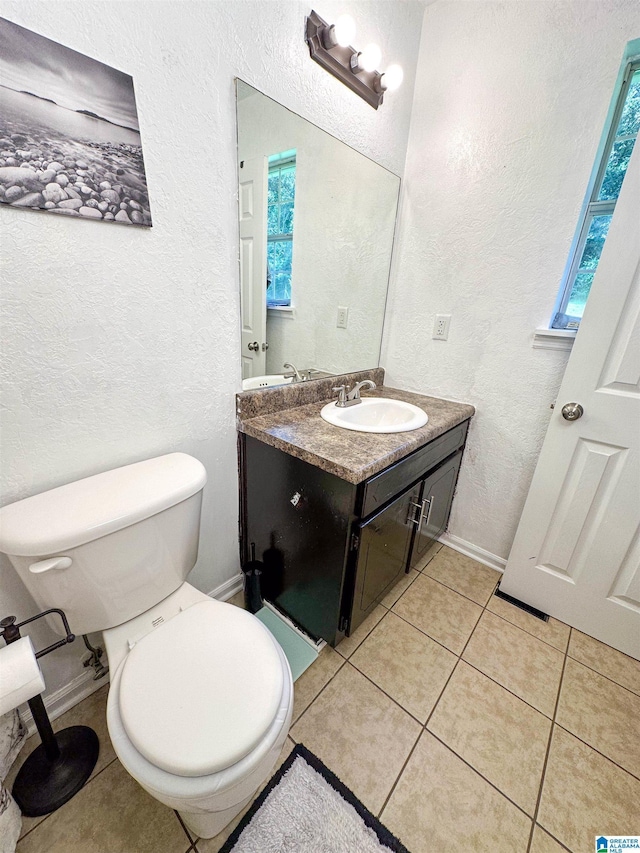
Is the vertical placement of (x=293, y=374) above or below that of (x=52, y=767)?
above

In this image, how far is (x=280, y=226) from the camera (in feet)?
3.97

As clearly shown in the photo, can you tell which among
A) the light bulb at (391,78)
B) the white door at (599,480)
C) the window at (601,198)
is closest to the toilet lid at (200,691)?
the white door at (599,480)

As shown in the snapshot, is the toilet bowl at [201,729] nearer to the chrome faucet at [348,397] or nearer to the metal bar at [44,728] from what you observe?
the metal bar at [44,728]

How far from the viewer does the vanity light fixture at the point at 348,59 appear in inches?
40.8

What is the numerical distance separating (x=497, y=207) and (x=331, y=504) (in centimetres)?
134

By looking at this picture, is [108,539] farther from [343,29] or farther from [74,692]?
[343,29]

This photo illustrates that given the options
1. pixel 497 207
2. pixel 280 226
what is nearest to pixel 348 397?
pixel 280 226

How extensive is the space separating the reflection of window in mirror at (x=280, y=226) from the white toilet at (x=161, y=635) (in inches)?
29.2

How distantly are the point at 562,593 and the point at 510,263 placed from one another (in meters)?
1.38

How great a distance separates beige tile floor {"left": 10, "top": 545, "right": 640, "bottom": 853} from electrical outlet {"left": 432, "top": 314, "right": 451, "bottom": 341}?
4.04 feet

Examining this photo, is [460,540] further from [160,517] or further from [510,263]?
[160,517]

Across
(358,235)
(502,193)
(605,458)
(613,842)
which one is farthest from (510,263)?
(613,842)

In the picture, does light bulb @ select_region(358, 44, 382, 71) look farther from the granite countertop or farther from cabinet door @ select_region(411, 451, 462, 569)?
cabinet door @ select_region(411, 451, 462, 569)

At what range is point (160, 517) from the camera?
0.85 metres
